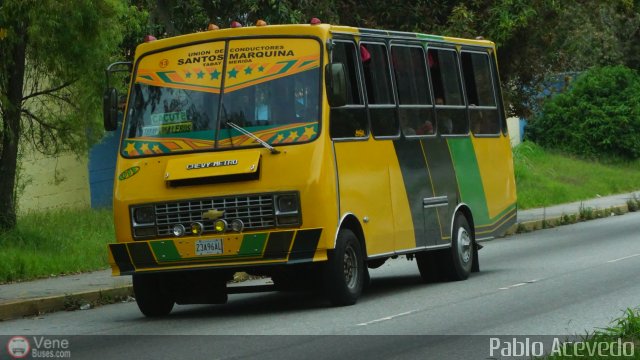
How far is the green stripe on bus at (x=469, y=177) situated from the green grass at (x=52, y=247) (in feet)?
16.8

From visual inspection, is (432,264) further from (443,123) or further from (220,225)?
(220,225)

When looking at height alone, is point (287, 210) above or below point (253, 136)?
below

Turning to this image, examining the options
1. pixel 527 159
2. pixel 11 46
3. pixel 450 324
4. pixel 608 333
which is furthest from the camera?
pixel 527 159

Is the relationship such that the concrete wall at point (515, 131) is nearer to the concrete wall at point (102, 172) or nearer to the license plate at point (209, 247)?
the concrete wall at point (102, 172)

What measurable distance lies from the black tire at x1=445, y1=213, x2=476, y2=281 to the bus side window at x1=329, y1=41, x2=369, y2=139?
266 centimetres

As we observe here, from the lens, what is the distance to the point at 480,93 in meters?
18.7

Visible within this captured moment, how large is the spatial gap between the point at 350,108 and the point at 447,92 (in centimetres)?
317

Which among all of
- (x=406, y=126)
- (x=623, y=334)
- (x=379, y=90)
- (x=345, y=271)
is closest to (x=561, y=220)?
(x=406, y=126)

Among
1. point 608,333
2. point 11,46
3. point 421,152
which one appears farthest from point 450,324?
point 11,46

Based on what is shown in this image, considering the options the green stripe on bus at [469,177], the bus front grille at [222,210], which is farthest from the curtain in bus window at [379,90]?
the bus front grille at [222,210]

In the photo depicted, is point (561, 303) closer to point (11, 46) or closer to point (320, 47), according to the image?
point (320, 47)

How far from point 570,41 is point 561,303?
14.3 meters

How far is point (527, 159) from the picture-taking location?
38.5 m

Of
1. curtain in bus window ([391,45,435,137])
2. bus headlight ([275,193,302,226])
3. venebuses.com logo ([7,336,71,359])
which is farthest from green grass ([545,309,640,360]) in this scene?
curtain in bus window ([391,45,435,137])
